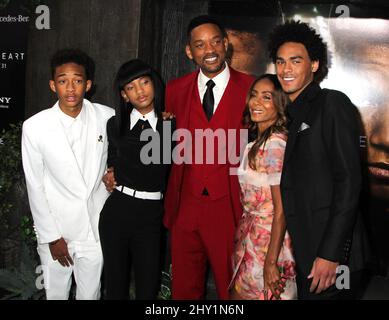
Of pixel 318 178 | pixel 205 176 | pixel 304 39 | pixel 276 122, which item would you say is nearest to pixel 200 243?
pixel 205 176

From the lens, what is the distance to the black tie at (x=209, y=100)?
323cm

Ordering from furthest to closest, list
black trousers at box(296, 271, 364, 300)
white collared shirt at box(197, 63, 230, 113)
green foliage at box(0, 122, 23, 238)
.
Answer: green foliage at box(0, 122, 23, 238) → white collared shirt at box(197, 63, 230, 113) → black trousers at box(296, 271, 364, 300)

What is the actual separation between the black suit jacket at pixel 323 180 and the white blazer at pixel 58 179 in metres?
1.40

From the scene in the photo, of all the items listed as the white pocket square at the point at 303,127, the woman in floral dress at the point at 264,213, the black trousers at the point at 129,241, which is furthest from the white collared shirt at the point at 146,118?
the white pocket square at the point at 303,127

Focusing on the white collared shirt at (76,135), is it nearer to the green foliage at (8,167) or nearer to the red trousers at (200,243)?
the red trousers at (200,243)

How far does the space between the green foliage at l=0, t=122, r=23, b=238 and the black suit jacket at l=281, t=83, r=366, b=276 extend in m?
2.76

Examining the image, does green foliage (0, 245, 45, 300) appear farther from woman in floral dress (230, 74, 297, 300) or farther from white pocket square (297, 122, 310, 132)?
white pocket square (297, 122, 310, 132)

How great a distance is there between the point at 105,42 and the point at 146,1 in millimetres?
504

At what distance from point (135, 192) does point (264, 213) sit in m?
0.88

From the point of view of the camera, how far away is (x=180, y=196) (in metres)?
3.30

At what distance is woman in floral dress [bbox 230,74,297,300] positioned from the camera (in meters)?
2.64

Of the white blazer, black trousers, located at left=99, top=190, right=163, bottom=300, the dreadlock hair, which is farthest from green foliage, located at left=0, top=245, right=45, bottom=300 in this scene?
the dreadlock hair

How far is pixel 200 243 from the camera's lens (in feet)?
11.0
